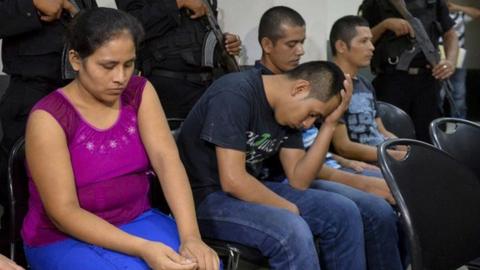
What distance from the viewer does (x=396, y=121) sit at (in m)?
2.79

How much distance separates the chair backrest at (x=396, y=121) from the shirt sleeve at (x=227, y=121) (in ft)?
4.01

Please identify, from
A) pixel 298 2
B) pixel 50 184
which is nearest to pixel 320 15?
pixel 298 2

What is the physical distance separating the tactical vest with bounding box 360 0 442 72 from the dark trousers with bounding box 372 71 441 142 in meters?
0.11

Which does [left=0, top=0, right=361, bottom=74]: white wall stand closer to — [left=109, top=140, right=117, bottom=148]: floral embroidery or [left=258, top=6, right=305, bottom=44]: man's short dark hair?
[left=258, top=6, right=305, bottom=44]: man's short dark hair

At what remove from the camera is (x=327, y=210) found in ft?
6.06

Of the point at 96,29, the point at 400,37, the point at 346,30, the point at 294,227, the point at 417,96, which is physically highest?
the point at 96,29

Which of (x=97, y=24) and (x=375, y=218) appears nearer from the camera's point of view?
(x=97, y=24)

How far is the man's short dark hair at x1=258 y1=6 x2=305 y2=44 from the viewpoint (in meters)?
2.69

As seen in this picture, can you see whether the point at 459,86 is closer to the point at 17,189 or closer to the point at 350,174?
the point at 350,174

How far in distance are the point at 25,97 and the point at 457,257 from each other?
1522 mm

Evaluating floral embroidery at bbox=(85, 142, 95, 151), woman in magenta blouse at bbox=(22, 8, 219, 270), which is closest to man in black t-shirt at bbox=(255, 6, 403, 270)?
woman in magenta blouse at bbox=(22, 8, 219, 270)

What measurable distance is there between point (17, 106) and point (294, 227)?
1.09 metres

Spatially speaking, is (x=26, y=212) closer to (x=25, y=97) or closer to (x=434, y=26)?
(x=25, y=97)

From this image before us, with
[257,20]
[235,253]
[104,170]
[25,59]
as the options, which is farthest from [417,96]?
[104,170]
